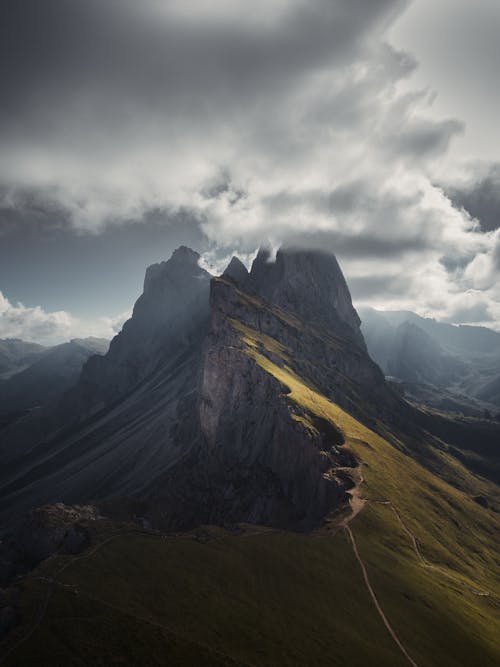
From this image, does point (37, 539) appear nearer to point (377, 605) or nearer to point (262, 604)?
point (262, 604)

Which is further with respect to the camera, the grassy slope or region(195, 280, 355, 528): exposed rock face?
region(195, 280, 355, 528): exposed rock face

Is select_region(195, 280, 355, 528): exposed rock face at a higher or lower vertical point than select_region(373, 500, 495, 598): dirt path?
higher

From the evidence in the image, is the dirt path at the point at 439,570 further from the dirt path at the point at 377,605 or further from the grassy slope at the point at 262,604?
the dirt path at the point at 377,605

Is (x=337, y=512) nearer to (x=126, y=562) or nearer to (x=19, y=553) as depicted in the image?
(x=126, y=562)

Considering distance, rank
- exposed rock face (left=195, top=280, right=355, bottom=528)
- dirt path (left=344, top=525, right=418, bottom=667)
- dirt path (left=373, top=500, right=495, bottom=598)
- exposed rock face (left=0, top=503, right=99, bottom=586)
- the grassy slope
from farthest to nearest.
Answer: exposed rock face (left=195, top=280, right=355, bottom=528)
exposed rock face (left=0, top=503, right=99, bottom=586)
dirt path (left=373, top=500, right=495, bottom=598)
dirt path (left=344, top=525, right=418, bottom=667)
the grassy slope

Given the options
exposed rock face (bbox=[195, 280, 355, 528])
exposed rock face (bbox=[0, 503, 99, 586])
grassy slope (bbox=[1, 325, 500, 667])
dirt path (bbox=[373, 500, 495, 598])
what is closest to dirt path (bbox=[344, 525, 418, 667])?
grassy slope (bbox=[1, 325, 500, 667])

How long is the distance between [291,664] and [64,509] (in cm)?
12053

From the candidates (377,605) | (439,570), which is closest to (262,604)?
(377,605)

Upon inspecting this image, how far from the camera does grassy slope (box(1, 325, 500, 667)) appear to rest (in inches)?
2800

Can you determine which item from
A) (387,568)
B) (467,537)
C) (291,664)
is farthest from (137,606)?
(467,537)

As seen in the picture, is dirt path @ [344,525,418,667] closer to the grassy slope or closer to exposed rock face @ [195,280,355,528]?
the grassy slope

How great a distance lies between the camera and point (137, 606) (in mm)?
81062

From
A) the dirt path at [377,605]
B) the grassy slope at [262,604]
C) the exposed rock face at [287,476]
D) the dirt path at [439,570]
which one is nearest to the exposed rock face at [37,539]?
the grassy slope at [262,604]

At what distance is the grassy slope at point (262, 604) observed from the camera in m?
71.1
